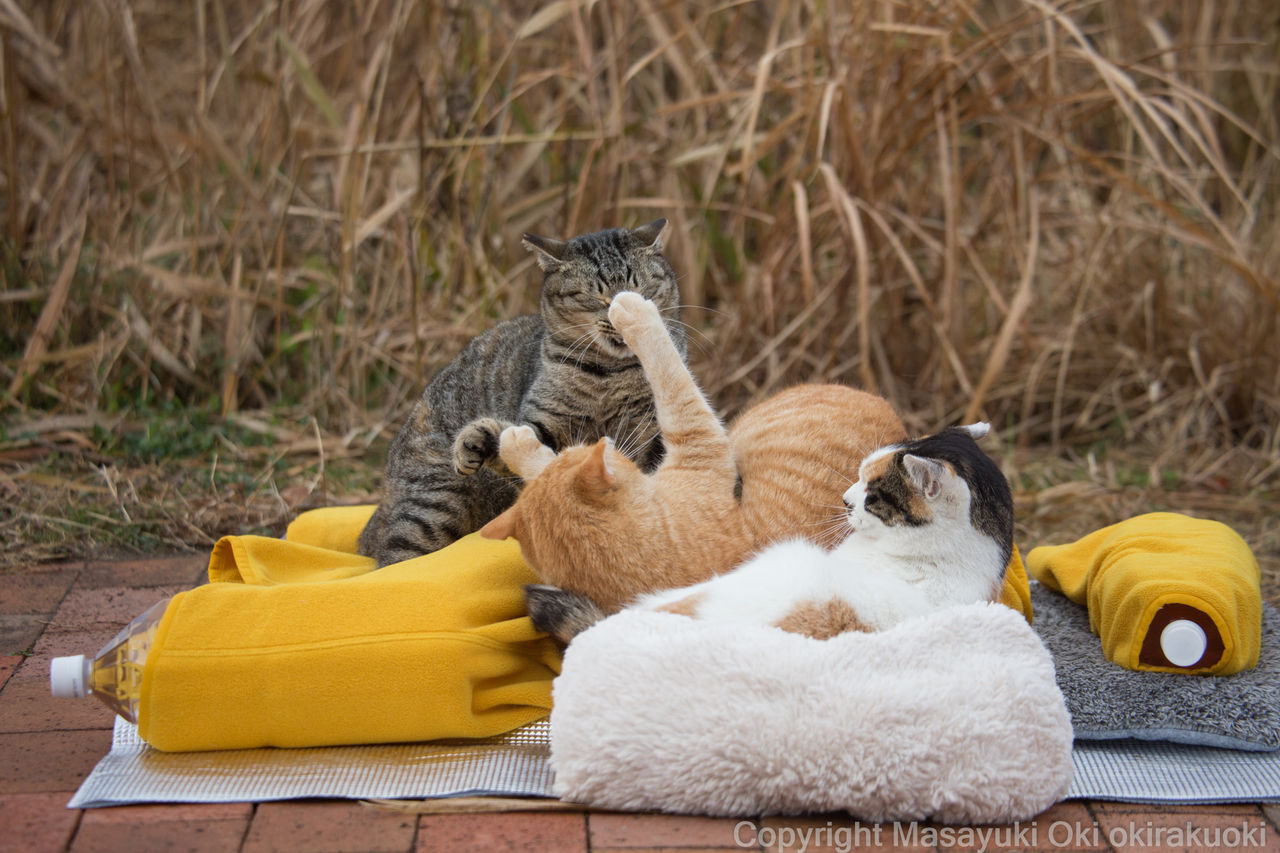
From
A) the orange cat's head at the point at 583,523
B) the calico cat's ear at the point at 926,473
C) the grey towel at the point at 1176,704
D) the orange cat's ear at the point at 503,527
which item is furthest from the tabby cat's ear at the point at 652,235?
the grey towel at the point at 1176,704

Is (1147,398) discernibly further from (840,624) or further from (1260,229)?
(840,624)

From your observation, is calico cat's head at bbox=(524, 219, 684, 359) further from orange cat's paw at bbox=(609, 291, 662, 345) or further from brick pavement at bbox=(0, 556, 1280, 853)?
brick pavement at bbox=(0, 556, 1280, 853)

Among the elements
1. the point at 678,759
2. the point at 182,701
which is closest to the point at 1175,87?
the point at 678,759

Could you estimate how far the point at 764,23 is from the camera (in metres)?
5.31

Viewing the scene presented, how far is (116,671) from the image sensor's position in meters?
2.13

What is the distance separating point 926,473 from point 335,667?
3.72 feet

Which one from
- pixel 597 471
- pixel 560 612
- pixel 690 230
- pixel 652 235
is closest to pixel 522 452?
pixel 597 471

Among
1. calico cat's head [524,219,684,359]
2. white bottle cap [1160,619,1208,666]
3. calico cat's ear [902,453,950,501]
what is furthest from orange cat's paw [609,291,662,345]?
white bottle cap [1160,619,1208,666]

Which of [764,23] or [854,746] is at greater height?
[764,23]

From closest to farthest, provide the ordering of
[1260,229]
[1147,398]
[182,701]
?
[182,701] → [1147,398] → [1260,229]

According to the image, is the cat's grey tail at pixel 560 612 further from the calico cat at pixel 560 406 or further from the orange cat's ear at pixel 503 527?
the calico cat at pixel 560 406

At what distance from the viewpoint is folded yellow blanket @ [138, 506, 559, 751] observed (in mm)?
2012

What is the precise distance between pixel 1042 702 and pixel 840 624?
37cm

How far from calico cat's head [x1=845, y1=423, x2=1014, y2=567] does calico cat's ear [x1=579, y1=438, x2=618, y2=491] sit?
49cm
